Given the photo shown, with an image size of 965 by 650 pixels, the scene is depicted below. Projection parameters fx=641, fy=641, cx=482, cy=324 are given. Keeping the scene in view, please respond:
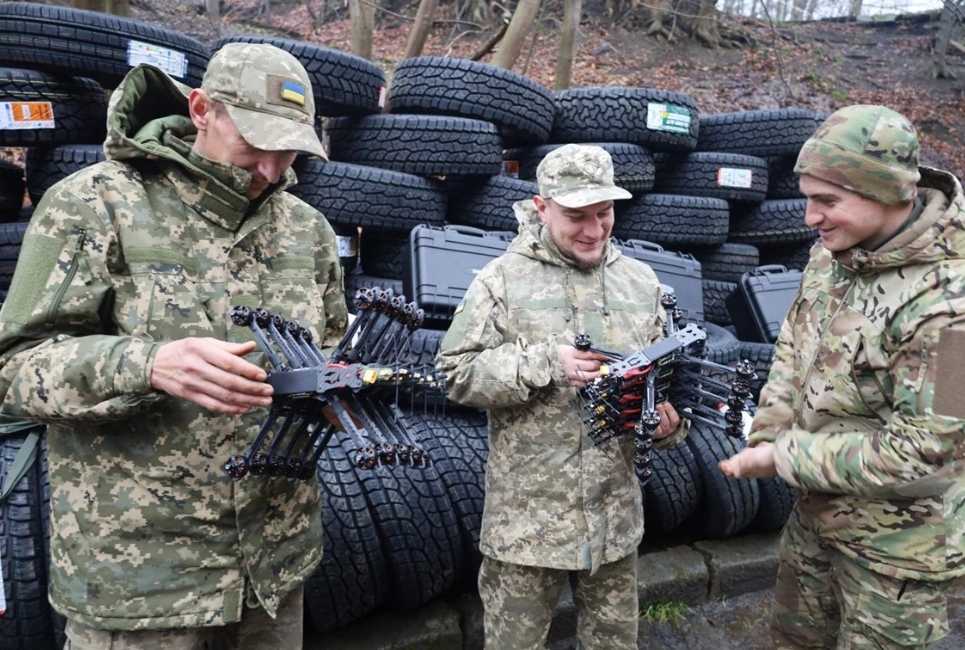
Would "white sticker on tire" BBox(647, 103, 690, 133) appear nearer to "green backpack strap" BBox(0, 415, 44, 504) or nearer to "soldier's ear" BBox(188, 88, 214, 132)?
"soldier's ear" BBox(188, 88, 214, 132)

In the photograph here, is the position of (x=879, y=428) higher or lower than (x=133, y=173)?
lower

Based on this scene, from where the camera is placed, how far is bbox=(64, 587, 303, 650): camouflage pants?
1.57 meters

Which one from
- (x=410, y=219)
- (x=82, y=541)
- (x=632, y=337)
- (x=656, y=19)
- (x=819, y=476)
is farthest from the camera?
(x=656, y=19)

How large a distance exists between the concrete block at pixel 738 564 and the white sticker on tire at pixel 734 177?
10.1ft

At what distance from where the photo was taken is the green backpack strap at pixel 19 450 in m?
2.26

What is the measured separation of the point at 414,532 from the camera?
2.73m

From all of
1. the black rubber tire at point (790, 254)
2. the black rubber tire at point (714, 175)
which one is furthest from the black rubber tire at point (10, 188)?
the black rubber tire at point (790, 254)

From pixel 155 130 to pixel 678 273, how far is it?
340cm

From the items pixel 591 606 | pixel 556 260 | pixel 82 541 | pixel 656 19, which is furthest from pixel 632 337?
pixel 656 19

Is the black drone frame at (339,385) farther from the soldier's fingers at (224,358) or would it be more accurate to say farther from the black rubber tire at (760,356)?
the black rubber tire at (760,356)

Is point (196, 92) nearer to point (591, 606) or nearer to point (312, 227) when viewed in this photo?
point (312, 227)

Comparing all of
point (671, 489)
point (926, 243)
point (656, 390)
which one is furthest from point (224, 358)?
point (671, 489)

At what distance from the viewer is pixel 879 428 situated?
182 cm

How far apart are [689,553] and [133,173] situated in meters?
3.30
